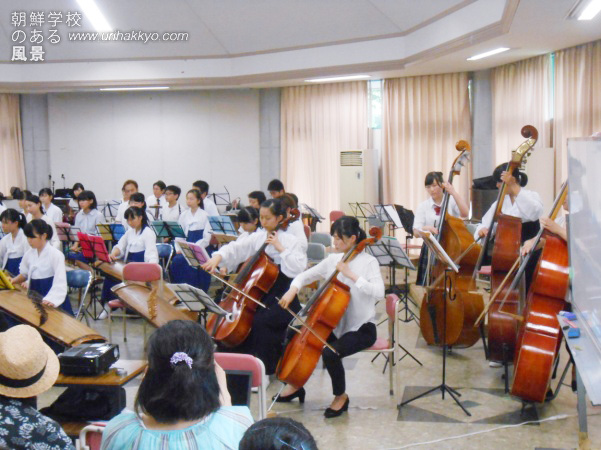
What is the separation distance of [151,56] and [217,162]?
2.15 metres

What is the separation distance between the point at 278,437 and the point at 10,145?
42.4ft

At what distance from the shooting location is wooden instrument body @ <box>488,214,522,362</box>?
440cm

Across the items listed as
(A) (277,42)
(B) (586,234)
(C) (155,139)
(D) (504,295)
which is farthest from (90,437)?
(C) (155,139)

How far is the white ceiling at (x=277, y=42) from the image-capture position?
776cm

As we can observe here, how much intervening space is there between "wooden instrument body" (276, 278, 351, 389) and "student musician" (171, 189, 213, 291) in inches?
139

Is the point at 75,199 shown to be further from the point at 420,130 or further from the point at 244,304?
the point at 244,304

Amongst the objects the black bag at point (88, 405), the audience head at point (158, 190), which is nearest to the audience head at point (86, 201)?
the audience head at point (158, 190)

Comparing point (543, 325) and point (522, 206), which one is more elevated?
point (522, 206)

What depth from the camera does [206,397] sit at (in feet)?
6.36

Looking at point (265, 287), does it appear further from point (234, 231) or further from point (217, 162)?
point (217, 162)

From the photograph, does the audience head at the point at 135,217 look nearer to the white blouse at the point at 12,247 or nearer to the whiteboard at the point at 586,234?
the white blouse at the point at 12,247

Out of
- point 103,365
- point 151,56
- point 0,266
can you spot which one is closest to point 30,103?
point 151,56

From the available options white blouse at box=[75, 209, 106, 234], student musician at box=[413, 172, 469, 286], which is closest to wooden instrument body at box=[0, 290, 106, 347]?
student musician at box=[413, 172, 469, 286]

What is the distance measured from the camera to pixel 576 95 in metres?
7.97
